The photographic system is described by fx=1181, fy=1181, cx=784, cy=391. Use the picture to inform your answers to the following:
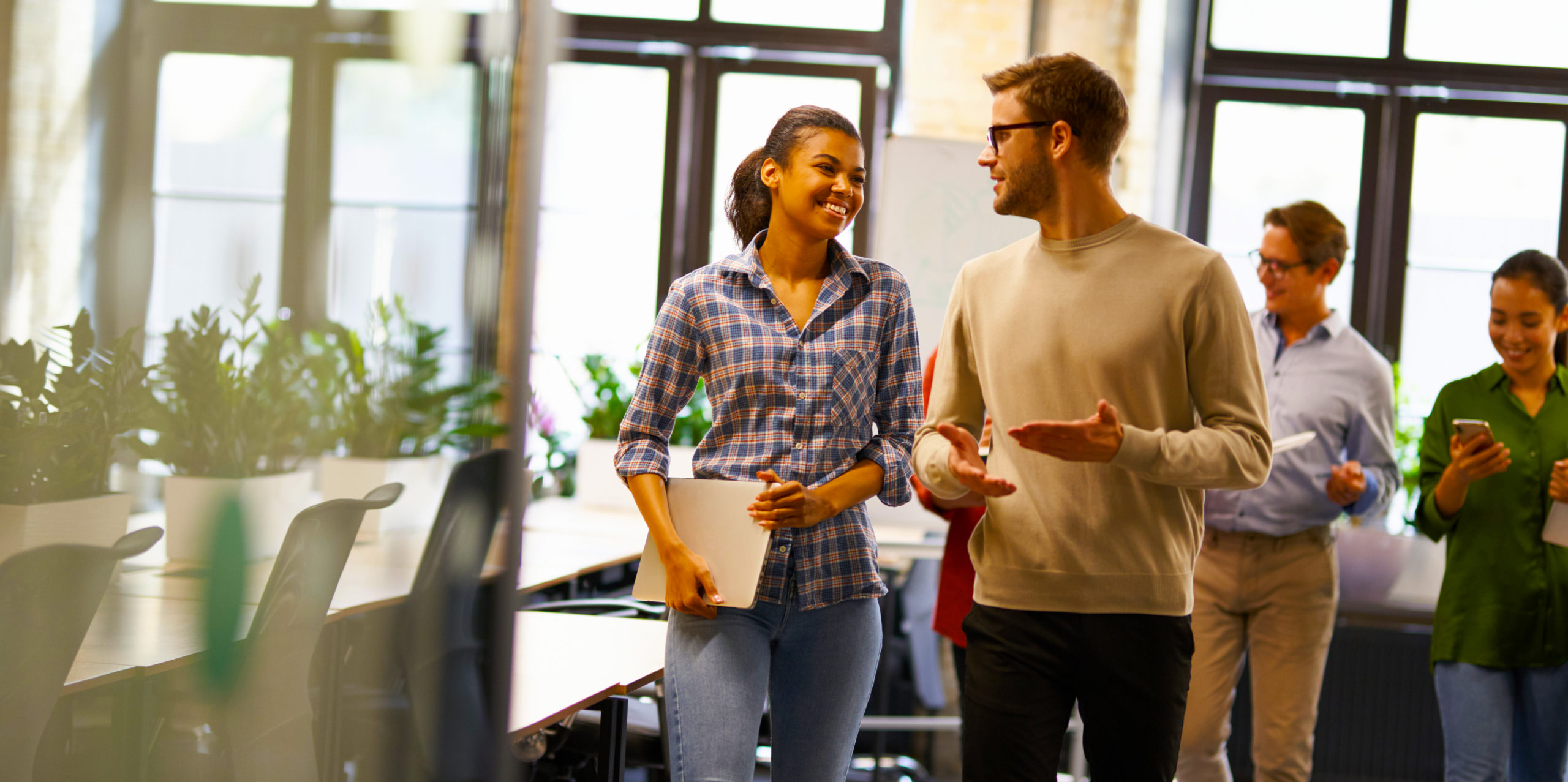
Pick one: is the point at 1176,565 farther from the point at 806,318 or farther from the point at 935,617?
the point at 935,617

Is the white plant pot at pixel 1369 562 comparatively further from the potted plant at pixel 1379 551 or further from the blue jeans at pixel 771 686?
the blue jeans at pixel 771 686

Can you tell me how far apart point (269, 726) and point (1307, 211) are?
2.66m

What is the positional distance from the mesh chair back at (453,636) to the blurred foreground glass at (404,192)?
0.08 meters

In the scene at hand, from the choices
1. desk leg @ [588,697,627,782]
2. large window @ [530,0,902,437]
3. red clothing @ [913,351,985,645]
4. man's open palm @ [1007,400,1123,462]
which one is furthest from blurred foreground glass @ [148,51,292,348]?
large window @ [530,0,902,437]

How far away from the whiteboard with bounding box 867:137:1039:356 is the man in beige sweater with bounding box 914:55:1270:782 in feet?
8.31

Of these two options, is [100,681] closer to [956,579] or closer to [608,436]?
[956,579]

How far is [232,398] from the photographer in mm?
693

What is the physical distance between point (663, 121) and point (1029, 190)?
4.07 meters

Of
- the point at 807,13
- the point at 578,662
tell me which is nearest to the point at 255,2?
the point at 578,662

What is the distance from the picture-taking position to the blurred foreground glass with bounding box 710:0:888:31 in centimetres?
545

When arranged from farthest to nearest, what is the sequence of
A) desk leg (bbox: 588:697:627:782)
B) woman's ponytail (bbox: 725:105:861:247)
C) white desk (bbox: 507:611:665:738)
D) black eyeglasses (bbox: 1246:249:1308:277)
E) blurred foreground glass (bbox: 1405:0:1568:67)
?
1. blurred foreground glass (bbox: 1405:0:1568:67)
2. black eyeglasses (bbox: 1246:249:1308:277)
3. desk leg (bbox: 588:697:627:782)
4. white desk (bbox: 507:611:665:738)
5. woman's ponytail (bbox: 725:105:861:247)

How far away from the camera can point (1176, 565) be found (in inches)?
64.2

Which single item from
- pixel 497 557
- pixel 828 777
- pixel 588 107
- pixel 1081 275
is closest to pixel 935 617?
pixel 828 777

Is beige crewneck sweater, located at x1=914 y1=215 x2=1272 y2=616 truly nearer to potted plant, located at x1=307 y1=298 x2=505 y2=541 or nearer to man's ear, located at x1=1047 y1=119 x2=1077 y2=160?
man's ear, located at x1=1047 y1=119 x2=1077 y2=160
